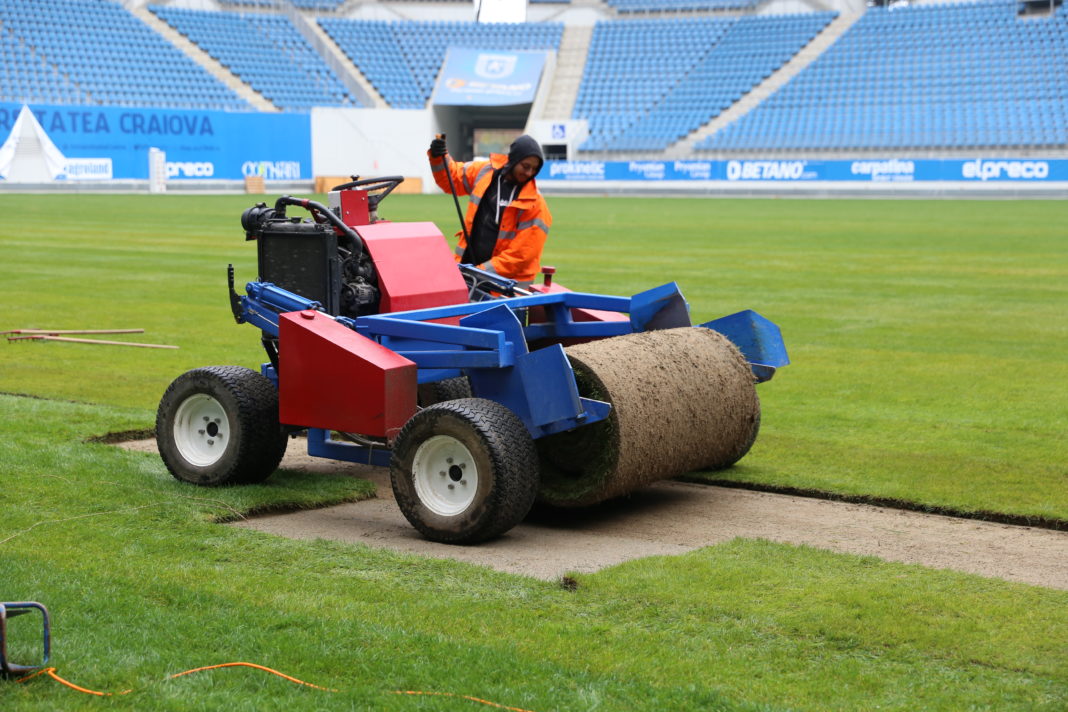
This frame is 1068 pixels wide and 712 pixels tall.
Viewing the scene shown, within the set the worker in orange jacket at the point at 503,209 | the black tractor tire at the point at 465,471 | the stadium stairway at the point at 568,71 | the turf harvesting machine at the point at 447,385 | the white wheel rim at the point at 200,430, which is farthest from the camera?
the stadium stairway at the point at 568,71

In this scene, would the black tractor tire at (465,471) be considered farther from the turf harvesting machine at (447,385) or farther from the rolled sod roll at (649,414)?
the rolled sod roll at (649,414)

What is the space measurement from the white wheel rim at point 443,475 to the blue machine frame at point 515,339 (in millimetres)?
341

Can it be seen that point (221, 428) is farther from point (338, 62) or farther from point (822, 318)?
point (338, 62)

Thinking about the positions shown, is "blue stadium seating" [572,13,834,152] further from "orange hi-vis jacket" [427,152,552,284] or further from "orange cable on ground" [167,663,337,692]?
"orange cable on ground" [167,663,337,692]

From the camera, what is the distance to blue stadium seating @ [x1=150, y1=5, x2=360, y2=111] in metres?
53.5

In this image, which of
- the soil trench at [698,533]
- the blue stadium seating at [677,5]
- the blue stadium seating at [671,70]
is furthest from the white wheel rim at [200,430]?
the blue stadium seating at [677,5]

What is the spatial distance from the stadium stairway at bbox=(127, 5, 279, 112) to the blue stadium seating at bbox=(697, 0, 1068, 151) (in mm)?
17424

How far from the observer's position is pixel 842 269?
18375 millimetres

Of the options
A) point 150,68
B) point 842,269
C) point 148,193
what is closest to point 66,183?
point 148,193

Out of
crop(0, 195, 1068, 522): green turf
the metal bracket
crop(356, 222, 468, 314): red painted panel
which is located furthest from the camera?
crop(0, 195, 1068, 522): green turf

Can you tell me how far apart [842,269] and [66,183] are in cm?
Answer: 3224

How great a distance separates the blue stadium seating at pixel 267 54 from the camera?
53.5m

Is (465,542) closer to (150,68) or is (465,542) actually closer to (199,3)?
(150,68)

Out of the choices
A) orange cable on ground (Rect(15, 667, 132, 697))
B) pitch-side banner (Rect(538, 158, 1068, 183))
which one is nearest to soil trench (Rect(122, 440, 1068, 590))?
orange cable on ground (Rect(15, 667, 132, 697))
